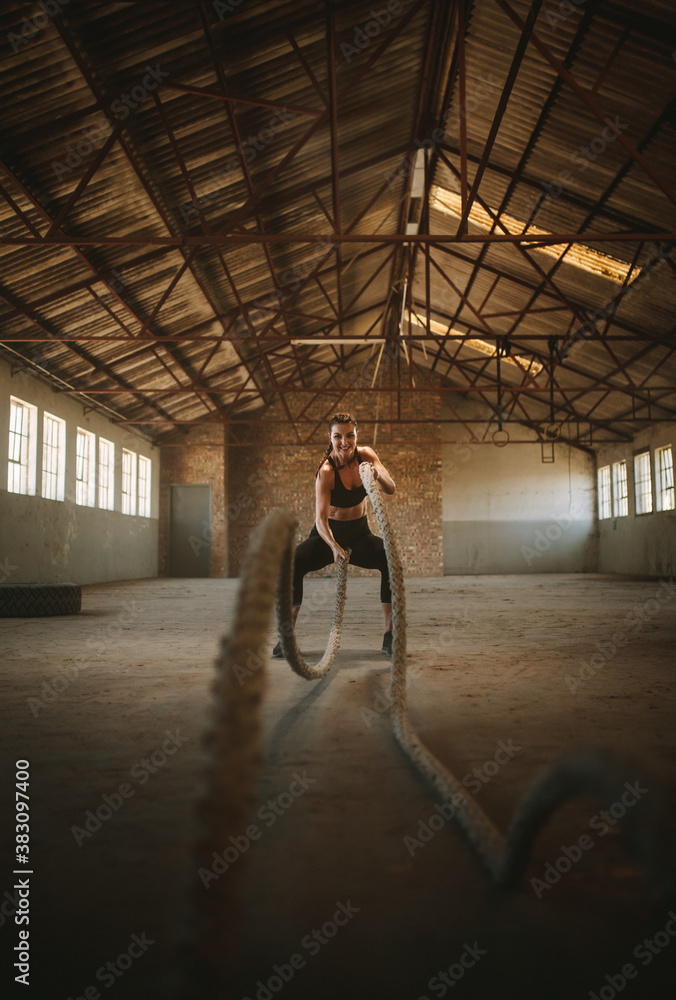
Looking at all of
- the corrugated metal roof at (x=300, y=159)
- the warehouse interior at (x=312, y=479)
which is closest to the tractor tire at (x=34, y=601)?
the warehouse interior at (x=312, y=479)

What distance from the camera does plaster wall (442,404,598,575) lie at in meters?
20.6

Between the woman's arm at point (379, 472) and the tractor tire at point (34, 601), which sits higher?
the woman's arm at point (379, 472)

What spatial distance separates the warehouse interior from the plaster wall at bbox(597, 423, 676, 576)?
125mm

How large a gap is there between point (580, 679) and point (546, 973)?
9.16ft

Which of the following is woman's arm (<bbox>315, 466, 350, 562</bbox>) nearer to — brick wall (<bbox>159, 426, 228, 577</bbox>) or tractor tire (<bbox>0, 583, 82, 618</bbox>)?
tractor tire (<bbox>0, 583, 82, 618</bbox>)

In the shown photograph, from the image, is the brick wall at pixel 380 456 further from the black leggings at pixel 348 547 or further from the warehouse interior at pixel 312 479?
the black leggings at pixel 348 547

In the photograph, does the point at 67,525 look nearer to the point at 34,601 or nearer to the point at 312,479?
the point at 34,601

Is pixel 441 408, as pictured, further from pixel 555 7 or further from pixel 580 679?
pixel 580 679

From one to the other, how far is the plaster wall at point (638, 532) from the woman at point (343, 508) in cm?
1402

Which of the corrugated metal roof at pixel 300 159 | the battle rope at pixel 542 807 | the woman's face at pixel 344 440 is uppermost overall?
the corrugated metal roof at pixel 300 159

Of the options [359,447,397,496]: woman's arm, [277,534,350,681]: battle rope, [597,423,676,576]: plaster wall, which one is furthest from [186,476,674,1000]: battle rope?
[597,423,676,576]: plaster wall

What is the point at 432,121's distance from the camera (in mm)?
9984

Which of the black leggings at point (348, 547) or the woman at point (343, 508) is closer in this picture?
the woman at point (343, 508)

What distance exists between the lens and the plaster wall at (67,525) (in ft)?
36.9
